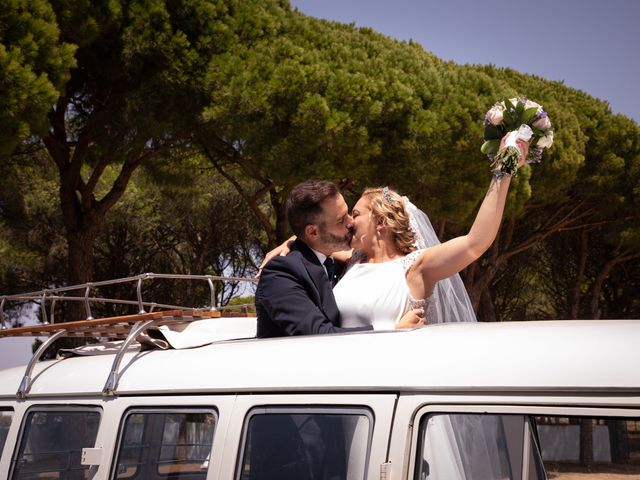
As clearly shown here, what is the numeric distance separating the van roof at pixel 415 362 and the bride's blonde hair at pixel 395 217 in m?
1.06

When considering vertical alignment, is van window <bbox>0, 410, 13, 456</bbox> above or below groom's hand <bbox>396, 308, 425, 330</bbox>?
below

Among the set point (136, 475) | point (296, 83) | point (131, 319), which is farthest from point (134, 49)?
point (136, 475)

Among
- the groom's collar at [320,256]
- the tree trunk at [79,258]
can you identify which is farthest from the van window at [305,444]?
the tree trunk at [79,258]

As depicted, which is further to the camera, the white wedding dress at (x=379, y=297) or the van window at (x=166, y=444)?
the white wedding dress at (x=379, y=297)

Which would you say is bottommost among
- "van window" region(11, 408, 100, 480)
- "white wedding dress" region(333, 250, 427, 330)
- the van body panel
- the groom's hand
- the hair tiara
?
"van window" region(11, 408, 100, 480)

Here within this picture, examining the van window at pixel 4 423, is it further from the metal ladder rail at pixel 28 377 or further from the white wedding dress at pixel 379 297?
the white wedding dress at pixel 379 297

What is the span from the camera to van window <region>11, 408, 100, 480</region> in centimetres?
347

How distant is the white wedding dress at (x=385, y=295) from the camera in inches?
150

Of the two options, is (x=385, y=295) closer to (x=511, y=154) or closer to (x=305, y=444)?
(x=511, y=154)

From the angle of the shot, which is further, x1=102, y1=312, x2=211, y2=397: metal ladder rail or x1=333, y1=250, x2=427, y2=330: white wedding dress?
x1=333, y1=250, x2=427, y2=330: white wedding dress

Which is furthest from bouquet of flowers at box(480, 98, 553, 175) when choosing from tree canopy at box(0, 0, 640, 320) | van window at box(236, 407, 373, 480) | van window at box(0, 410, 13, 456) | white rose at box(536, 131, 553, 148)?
tree canopy at box(0, 0, 640, 320)

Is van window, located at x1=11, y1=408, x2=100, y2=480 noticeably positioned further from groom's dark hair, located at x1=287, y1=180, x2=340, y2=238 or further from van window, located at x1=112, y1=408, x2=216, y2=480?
groom's dark hair, located at x1=287, y1=180, x2=340, y2=238

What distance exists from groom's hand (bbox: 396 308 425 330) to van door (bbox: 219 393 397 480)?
832 mm

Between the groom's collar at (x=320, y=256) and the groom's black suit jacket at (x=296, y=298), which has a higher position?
the groom's collar at (x=320, y=256)
